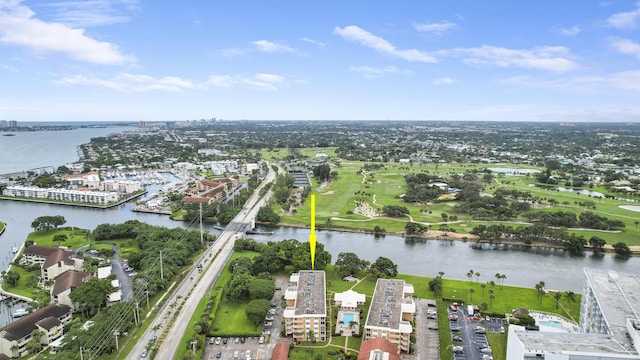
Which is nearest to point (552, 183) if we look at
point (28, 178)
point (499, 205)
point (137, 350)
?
point (499, 205)

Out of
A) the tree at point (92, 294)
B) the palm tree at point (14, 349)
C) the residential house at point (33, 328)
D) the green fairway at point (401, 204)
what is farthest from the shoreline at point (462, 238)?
the palm tree at point (14, 349)

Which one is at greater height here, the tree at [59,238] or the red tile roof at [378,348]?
the red tile roof at [378,348]

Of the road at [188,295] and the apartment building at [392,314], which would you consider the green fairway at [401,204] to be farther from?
the apartment building at [392,314]

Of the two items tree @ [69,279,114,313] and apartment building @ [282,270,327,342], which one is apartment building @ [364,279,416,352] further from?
tree @ [69,279,114,313]

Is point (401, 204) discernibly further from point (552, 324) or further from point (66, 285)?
point (66, 285)

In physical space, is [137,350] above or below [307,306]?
below

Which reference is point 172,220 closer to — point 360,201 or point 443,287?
point 360,201

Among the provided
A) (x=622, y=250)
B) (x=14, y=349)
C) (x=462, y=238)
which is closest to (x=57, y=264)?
(x=14, y=349)
